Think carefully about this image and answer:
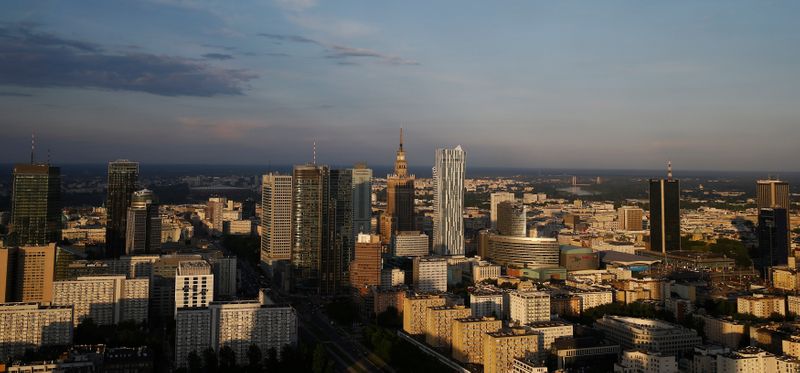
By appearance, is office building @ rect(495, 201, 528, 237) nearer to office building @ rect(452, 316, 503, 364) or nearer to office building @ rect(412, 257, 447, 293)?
office building @ rect(412, 257, 447, 293)

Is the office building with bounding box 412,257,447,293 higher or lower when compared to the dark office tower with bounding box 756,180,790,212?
lower

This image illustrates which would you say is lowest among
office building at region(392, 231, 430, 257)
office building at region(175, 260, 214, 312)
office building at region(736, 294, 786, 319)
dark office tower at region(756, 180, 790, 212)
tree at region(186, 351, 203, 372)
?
tree at region(186, 351, 203, 372)

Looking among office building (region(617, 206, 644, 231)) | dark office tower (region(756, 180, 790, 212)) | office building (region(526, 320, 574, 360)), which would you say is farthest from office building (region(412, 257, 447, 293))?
office building (region(617, 206, 644, 231))

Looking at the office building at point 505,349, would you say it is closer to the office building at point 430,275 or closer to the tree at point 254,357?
the tree at point 254,357

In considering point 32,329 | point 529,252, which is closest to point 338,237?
point 529,252

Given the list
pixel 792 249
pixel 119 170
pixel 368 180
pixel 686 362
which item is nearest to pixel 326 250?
pixel 368 180

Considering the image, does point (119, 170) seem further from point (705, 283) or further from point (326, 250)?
point (705, 283)
